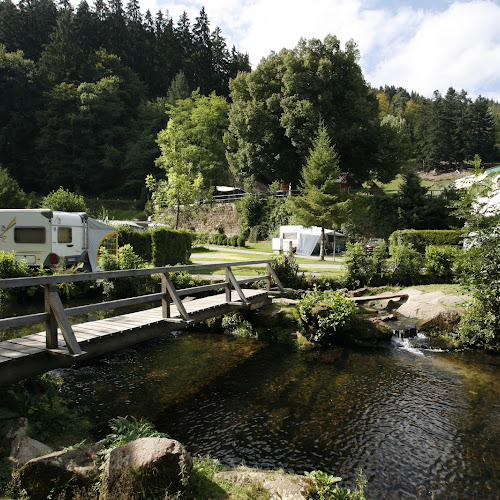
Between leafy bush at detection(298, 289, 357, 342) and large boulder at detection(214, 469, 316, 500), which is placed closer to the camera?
large boulder at detection(214, 469, 316, 500)

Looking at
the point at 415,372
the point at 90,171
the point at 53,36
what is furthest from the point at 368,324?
the point at 53,36

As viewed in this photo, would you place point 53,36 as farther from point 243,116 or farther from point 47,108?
point 243,116

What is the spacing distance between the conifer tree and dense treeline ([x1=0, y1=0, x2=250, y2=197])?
34.5 m

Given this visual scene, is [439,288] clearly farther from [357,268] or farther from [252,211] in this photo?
[252,211]

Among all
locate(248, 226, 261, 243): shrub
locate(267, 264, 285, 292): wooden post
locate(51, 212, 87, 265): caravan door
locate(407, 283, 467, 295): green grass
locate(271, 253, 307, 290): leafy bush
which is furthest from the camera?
locate(248, 226, 261, 243): shrub

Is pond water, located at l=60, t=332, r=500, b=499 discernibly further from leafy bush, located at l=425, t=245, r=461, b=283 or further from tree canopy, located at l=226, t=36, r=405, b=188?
tree canopy, located at l=226, t=36, r=405, b=188

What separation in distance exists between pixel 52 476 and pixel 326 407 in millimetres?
4679

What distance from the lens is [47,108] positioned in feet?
184

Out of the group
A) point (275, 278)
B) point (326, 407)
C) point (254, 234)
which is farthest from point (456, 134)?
point (326, 407)

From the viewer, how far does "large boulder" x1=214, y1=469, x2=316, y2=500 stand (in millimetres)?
3814

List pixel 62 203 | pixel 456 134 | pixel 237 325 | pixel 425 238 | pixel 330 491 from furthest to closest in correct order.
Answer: pixel 456 134 < pixel 62 203 < pixel 425 238 < pixel 237 325 < pixel 330 491

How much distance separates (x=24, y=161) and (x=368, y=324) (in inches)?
2307

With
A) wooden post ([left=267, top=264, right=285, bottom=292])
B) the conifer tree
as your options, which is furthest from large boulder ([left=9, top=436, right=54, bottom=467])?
the conifer tree

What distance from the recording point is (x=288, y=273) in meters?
14.9
